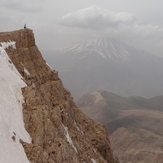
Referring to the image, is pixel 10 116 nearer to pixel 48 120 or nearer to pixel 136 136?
pixel 48 120

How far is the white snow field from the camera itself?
15172mm

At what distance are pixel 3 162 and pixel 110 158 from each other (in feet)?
90.5

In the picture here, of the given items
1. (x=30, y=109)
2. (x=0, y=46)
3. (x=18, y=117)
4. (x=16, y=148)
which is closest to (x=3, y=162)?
(x=16, y=148)

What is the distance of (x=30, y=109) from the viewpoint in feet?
70.6

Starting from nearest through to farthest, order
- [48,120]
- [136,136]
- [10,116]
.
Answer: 1. [10,116]
2. [48,120]
3. [136,136]

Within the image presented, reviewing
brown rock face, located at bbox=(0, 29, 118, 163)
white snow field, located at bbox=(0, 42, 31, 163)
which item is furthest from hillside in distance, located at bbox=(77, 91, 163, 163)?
white snow field, located at bbox=(0, 42, 31, 163)

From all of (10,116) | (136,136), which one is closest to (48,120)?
(10,116)

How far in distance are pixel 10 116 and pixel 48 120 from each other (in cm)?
451

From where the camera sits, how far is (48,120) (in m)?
21.8

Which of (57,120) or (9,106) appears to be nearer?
(9,106)

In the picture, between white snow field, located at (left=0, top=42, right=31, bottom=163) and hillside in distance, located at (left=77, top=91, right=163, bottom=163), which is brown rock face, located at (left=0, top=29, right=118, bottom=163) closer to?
white snow field, located at (left=0, top=42, right=31, bottom=163)

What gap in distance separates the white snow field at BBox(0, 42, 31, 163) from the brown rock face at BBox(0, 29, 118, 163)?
2.59ft

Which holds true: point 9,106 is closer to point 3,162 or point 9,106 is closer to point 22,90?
point 22,90

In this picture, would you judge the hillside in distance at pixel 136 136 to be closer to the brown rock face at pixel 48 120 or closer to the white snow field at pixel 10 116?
the brown rock face at pixel 48 120
